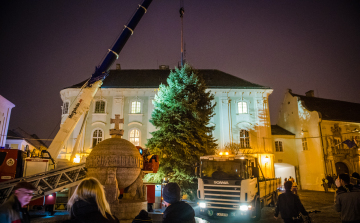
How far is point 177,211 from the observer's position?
325 cm

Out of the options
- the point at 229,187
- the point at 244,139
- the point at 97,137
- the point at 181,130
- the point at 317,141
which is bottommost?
the point at 229,187

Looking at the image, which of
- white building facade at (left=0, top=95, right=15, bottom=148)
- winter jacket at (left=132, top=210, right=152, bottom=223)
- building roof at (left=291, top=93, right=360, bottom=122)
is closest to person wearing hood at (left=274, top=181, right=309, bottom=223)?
winter jacket at (left=132, top=210, right=152, bottom=223)

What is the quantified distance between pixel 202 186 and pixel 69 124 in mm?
10712

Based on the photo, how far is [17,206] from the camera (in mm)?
3738

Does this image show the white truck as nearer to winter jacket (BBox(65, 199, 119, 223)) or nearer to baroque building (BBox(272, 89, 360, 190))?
winter jacket (BBox(65, 199, 119, 223))

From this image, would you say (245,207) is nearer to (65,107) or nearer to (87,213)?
(87,213)

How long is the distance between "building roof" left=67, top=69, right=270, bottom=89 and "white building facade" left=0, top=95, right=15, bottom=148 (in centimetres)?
705

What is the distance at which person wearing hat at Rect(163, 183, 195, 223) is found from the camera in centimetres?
321

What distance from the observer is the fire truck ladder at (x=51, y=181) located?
32.1ft

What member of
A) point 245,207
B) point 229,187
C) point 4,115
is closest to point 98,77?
point 229,187

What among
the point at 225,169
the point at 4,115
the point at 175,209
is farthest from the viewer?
the point at 4,115

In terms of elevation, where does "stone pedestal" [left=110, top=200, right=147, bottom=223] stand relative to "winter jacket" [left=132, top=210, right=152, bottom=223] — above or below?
below

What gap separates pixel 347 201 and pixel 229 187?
6313 millimetres

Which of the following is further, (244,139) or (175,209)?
(244,139)
